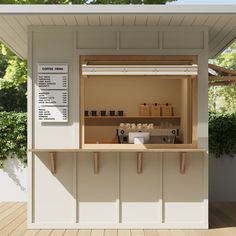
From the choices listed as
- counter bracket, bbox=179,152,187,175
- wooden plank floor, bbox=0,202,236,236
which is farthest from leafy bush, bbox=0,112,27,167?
counter bracket, bbox=179,152,187,175

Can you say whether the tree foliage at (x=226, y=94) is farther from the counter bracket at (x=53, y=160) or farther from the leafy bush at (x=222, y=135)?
the counter bracket at (x=53, y=160)

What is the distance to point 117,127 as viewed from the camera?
10508mm

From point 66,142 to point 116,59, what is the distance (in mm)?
1368

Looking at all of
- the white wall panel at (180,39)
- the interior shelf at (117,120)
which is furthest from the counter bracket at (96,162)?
the interior shelf at (117,120)

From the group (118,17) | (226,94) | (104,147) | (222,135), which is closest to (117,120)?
(222,135)

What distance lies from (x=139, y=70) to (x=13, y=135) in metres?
3.68

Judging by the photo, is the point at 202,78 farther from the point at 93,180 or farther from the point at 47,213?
the point at 47,213

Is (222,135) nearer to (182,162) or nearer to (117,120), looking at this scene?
(117,120)

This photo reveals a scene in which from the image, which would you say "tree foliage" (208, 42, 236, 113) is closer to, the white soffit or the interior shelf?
A: the interior shelf

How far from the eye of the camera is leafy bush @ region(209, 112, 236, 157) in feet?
30.3

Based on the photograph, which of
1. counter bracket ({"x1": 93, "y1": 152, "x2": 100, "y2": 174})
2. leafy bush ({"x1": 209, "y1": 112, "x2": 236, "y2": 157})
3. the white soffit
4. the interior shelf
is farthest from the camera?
the interior shelf

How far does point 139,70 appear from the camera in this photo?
21.0 ft

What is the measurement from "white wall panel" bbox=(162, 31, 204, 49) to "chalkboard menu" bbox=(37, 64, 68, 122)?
1474 millimetres

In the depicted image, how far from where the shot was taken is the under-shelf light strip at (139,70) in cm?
635
